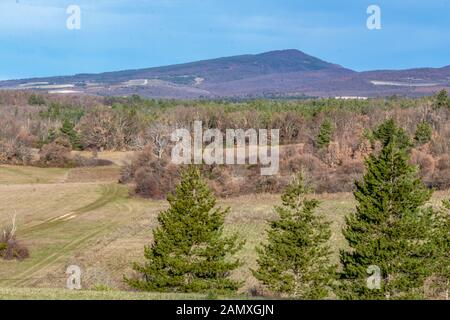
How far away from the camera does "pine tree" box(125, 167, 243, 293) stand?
96.5 ft

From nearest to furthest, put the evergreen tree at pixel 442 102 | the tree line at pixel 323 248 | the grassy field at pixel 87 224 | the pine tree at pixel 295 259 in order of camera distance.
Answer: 1. the tree line at pixel 323 248
2. the pine tree at pixel 295 259
3. the grassy field at pixel 87 224
4. the evergreen tree at pixel 442 102

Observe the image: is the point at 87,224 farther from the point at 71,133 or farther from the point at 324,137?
the point at 71,133

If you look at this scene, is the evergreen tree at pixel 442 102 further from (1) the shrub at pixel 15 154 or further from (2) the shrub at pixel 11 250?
(2) the shrub at pixel 11 250

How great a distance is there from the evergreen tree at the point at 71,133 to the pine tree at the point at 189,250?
300ft

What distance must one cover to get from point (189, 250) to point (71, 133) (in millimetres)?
94368

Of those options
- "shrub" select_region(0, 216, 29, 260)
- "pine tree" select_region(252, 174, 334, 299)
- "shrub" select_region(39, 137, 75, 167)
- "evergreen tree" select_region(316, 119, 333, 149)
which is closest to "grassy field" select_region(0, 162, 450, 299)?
"shrub" select_region(0, 216, 29, 260)

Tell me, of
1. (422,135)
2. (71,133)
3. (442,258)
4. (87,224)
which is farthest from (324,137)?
(442,258)

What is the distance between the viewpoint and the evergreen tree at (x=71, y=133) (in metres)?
120

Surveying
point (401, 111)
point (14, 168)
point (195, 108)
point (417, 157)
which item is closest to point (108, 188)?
point (14, 168)

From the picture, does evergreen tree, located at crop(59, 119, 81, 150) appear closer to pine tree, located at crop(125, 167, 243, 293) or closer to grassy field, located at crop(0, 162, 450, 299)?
grassy field, located at crop(0, 162, 450, 299)

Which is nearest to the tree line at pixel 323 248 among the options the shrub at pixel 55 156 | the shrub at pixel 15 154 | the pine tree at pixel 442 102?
the shrub at pixel 55 156

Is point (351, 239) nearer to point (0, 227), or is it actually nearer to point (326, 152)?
point (0, 227)

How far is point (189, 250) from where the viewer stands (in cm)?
3034

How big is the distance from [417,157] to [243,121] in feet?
145
